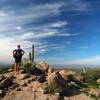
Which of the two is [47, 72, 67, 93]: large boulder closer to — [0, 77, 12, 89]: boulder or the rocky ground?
the rocky ground

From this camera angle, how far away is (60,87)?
20828 mm

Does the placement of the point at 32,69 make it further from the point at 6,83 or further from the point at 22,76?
the point at 6,83

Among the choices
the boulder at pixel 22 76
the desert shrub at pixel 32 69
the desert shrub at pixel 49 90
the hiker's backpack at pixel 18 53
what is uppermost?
the hiker's backpack at pixel 18 53

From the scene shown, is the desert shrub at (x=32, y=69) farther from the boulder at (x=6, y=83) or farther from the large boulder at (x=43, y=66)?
the boulder at (x=6, y=83)

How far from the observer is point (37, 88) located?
831 inches

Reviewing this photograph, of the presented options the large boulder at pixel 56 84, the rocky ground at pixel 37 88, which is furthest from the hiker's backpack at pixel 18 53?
the large boulder at pixel 56 84

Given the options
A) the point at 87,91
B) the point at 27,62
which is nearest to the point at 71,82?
the point at 87,91

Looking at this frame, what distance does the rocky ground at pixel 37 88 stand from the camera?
19.8 metres

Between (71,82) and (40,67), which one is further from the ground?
(40,67)

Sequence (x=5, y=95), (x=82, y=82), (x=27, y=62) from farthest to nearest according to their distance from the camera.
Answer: (x=27, y=62) < (x=82, y=82) < (x=5, y=95)

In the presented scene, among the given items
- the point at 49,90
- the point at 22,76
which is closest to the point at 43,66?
the point at 22,76

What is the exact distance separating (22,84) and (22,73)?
2.91 metres

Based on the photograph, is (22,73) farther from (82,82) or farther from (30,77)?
(82,82)

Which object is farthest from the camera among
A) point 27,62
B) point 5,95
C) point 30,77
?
point 27,62
